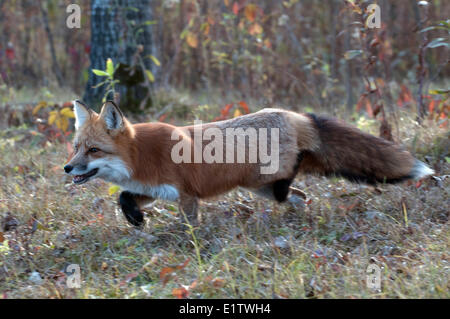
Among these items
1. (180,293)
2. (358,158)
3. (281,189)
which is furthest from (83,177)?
(358,158)

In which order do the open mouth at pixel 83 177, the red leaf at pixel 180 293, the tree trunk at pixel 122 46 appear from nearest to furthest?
the red leaf at pixel 180 293 → the open mouth at pixel 83 177 → the tree trunk at pixel 122 46

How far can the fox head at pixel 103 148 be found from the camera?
4.56 meters

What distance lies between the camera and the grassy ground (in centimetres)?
365

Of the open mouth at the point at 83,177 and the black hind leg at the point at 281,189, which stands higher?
the open mouth at the point at 83,177

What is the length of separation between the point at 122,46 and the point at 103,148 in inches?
146

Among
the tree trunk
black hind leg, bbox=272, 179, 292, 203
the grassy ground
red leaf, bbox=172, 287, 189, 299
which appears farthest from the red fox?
the tree trunk

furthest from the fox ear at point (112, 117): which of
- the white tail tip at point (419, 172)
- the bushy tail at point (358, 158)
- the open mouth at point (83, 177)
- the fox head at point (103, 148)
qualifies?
the white tail tip at point (419, 172)

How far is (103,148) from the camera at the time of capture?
462 cm

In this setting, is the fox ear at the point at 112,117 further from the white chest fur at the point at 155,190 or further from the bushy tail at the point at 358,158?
the bushy tail at the point at 358,158

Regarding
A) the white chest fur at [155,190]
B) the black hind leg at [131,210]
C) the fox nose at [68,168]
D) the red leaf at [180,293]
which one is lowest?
the red leaf at [180,293]

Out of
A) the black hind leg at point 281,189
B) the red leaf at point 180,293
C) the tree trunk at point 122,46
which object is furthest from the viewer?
the tree trunk at point 122,46

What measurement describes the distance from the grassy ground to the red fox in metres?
0.30

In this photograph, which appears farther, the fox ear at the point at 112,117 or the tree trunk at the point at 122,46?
the tree trunk at the point at 122,46

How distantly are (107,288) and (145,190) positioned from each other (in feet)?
3.88
